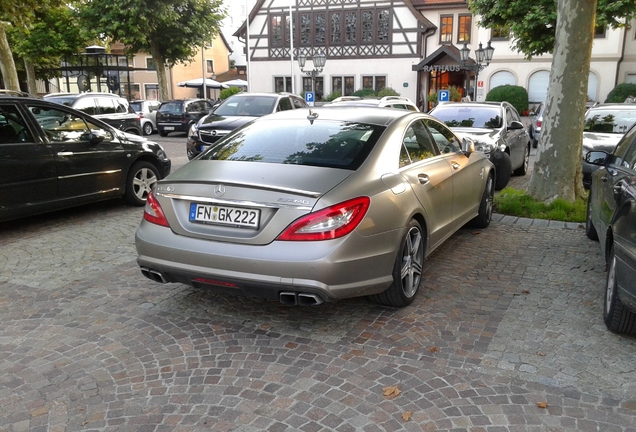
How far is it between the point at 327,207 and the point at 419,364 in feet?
3.84

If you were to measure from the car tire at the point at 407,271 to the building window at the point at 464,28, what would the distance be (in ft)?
124

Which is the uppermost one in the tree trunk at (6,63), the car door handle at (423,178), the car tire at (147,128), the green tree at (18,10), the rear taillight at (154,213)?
the green tree at (18,10)

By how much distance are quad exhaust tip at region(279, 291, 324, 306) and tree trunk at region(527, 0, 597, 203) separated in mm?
5847

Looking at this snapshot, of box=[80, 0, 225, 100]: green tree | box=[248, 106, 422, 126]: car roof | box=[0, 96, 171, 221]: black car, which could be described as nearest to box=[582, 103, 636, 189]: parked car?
box=[248, 106, 422, 126]: car roof

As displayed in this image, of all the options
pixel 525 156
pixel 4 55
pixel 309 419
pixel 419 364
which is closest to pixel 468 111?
pixel 525 156

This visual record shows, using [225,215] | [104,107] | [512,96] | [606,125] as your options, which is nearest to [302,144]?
[225,215]

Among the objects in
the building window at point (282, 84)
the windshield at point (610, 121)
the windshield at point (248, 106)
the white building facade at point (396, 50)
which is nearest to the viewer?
the windshield at point (610, 121)

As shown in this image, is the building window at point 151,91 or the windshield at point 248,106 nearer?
the windshield at point 248,106

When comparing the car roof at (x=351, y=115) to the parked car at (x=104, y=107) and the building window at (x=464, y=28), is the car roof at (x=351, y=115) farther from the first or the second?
the building window at (x=464, y=28)

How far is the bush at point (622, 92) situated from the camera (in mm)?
33156

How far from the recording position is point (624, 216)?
4.02 metres

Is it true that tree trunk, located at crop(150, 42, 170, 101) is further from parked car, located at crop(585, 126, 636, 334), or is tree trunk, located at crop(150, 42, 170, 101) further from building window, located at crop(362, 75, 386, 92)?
parked car, located at crop(585, 126, 636, 334)

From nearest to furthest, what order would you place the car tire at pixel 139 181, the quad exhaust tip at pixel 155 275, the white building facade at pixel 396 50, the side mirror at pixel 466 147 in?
the quad exhaust tip at pixel 155 275 → the side mirror at pixel 466 147 → the car tire at pixel 139 181 → the white building facade at pixel 396 50

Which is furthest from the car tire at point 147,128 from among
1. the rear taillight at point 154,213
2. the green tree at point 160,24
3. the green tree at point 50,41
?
the rear taillight at point 154,213
